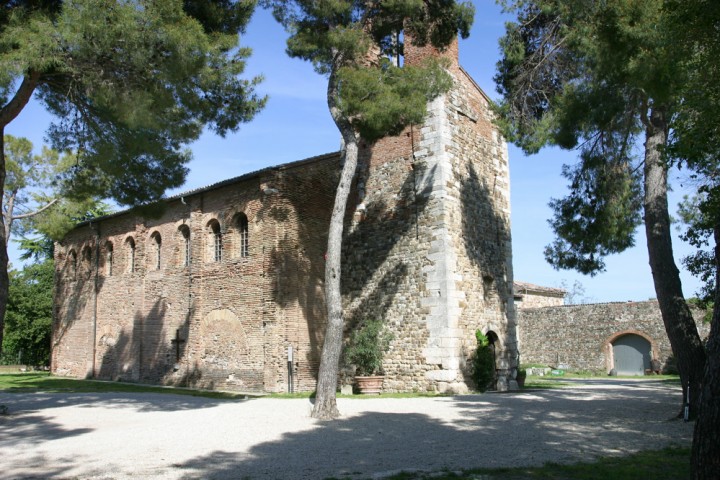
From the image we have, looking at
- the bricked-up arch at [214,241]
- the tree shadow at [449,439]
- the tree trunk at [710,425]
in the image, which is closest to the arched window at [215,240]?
the bricked-up arch at [214,241]

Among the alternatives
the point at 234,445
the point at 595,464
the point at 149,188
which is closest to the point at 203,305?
the point at 149,188

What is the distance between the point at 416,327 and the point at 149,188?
733cm

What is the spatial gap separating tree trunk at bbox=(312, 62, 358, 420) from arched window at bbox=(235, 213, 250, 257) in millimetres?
6820

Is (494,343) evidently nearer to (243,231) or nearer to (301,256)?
(301,256)

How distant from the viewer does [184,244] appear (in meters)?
20.7

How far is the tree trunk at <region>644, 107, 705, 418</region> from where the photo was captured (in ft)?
32.6

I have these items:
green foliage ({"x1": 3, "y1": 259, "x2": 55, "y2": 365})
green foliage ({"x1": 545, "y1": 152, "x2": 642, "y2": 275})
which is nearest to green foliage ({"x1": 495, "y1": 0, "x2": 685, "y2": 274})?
green foliage ({"x1": 545, "y1": 152, "x2": 642, "y2": 275})

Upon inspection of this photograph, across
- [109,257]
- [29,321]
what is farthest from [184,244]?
[29,321]

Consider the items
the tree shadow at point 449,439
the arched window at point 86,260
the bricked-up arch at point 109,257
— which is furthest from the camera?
the arched window at point 86,260

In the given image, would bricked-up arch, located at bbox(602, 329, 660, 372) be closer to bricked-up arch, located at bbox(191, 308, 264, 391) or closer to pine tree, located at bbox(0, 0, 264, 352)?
bricked-up arch, located at bbox(191, 308, 264, 391)

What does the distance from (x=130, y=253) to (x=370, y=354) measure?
459 inches

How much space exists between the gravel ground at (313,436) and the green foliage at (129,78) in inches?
201

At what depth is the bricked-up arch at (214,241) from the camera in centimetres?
1933

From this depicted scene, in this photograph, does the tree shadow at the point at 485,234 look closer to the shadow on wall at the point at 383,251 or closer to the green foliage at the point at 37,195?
the shadow on wall at the point at 383,251
